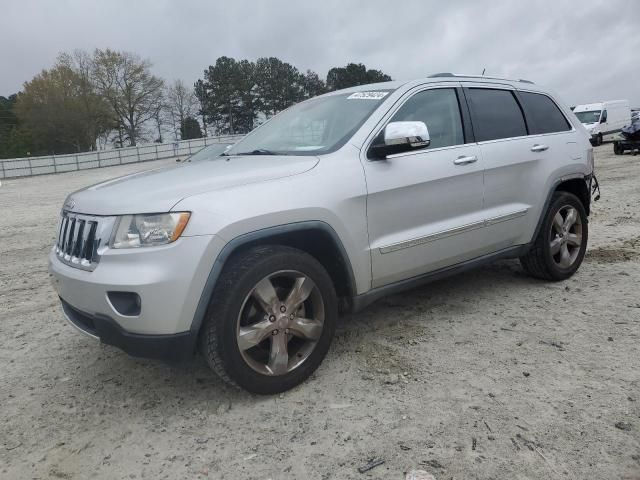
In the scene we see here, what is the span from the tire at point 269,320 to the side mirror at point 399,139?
2.74 feet

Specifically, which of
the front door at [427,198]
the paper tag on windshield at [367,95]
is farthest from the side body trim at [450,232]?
the paper tag on windshield at [367,95]

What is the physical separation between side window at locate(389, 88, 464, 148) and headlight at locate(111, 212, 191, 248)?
1.73 m

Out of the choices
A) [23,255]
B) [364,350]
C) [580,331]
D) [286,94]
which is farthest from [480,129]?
[286,94]

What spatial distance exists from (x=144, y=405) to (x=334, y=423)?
1119 mm

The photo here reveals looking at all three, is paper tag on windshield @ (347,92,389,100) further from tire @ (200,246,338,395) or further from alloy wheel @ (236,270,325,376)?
alloy wheel @ (236,270,325,376)

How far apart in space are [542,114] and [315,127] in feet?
7.34

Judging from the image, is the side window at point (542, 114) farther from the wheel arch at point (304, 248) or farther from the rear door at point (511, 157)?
the wheel arch at point (304, 248)

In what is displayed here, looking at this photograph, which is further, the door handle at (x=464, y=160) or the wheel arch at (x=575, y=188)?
the wheel arch at (x=575, y=188)

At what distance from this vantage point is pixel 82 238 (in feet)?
9.55

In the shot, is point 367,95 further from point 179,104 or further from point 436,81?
point 179,104

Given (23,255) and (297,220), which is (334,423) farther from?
(23,255)

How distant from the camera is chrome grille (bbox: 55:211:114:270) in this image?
2.74 m

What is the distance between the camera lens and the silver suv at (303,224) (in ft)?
8.70

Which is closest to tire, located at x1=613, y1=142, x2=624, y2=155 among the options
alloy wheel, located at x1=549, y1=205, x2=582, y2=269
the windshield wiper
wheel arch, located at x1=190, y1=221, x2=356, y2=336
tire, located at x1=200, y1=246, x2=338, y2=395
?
alloy wheel, located at x1=549, y1=205, x2=582, y2=269
